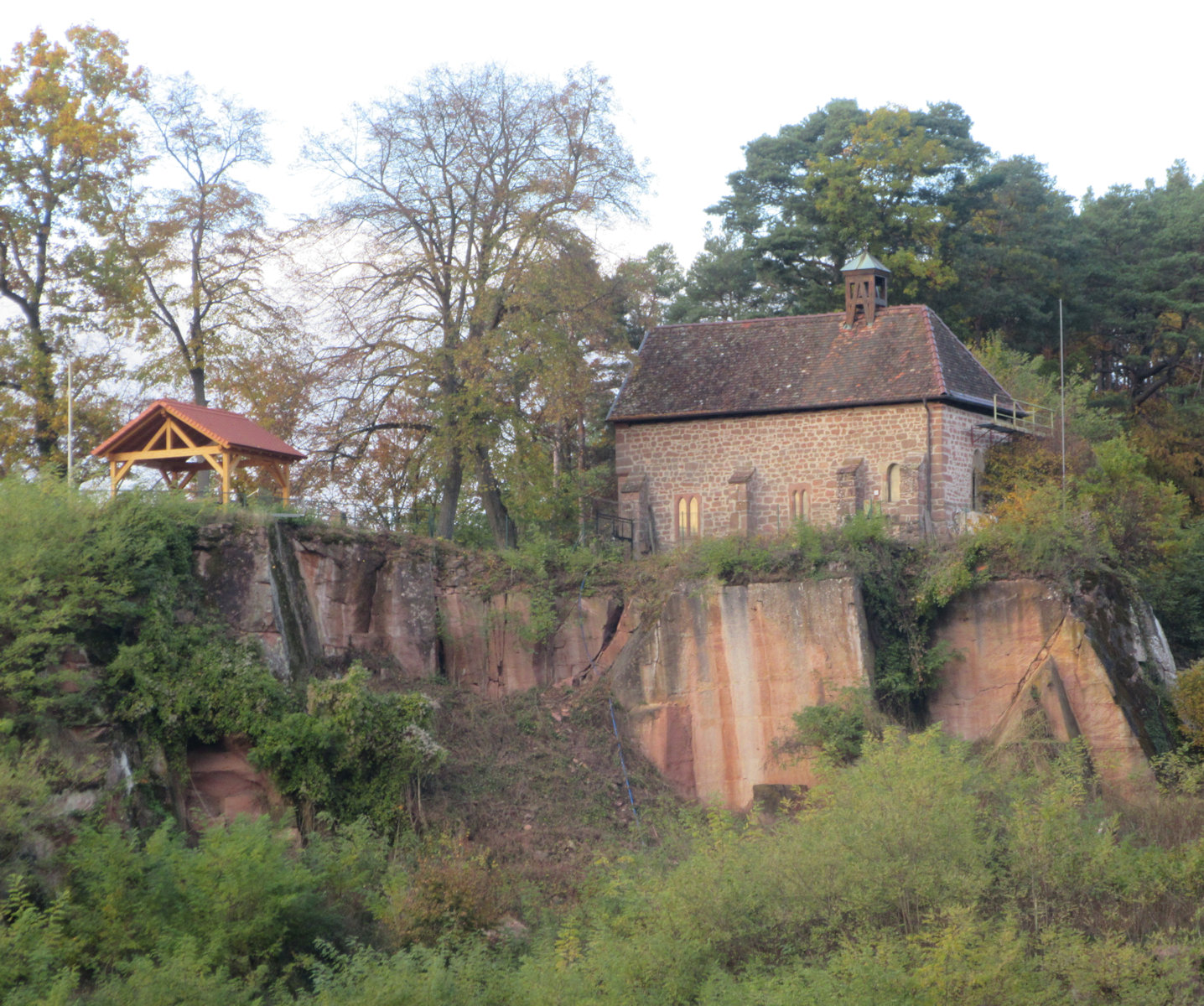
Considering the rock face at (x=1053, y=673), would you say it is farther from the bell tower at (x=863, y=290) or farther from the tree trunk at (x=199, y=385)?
the tree trunk at (x=199, y=385)

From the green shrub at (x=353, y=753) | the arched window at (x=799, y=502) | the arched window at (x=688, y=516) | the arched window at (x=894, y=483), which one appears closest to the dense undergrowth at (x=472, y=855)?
the green shrub at (x=353, y=753)

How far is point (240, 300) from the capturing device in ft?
107

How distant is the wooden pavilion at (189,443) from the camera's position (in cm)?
2578

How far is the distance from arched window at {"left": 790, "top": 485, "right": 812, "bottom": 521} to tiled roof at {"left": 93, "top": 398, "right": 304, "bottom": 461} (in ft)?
41.8

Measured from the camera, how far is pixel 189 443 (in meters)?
26.0

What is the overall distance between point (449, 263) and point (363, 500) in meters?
6.14

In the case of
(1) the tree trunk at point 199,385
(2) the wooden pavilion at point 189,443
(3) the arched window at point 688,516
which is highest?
(1) the tree trunk at point 199,385

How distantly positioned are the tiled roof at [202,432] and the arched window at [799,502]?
12732mm

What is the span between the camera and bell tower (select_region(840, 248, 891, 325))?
118 feet

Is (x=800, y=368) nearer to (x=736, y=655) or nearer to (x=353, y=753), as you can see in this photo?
(x=736, y=655)

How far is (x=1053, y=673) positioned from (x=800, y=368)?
10877mm

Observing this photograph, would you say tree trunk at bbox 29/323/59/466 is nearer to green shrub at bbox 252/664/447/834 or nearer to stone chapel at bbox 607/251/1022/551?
green shrub at bbox 252/664/447/834

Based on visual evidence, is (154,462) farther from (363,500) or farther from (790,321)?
(790,321)

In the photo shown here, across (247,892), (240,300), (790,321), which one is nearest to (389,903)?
(247,892)
